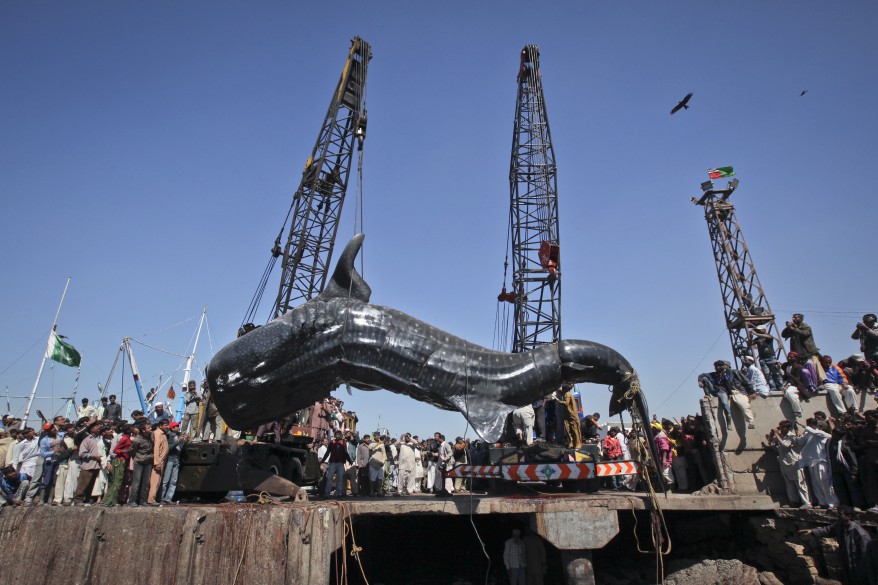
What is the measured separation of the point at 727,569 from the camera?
8.28 m

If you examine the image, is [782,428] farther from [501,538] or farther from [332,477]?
[332,477]

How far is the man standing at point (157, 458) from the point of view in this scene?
8.16 meters

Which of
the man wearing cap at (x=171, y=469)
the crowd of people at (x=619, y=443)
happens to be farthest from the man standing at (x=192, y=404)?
the man wearing cap at (x=171, y=469)

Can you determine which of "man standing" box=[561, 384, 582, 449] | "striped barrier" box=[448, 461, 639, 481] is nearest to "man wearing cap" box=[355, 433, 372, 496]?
"man standing" box=[561, 384, 582, 449]

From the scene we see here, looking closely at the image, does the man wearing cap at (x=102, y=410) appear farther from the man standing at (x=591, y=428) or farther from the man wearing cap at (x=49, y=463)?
the man standing at (x=591, y=428)

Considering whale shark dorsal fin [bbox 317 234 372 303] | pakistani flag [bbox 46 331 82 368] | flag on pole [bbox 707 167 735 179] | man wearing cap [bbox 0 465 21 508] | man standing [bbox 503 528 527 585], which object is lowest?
man standing [bbox 503 528 527 585]

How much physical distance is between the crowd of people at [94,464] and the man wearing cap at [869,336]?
14.5 metres

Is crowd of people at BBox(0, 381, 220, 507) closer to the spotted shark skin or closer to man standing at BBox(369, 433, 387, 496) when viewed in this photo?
the spotted shark skin

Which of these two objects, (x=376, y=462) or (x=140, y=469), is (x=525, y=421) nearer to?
(x=376, y=462)

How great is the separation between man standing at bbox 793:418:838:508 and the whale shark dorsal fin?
8.42 meters

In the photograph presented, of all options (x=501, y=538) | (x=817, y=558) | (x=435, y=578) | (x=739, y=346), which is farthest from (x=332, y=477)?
(x=739, y=346)

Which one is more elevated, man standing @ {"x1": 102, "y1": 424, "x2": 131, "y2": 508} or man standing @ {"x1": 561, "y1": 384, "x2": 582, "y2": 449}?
man standing @ {"x1": 561, "y1": 384, "x2": 582, "y2": 449}

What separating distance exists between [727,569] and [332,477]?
8852mm

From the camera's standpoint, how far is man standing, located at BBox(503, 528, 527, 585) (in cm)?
844
